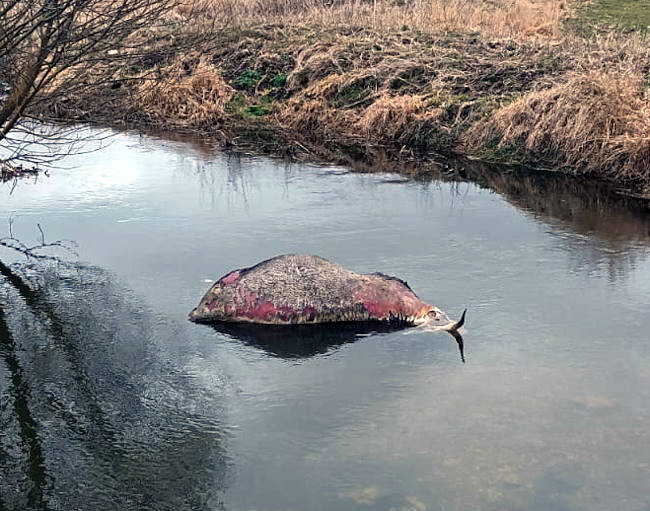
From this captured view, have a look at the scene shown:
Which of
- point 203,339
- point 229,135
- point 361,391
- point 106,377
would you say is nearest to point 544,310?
point 361,391

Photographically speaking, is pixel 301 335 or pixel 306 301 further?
pixel 306 301

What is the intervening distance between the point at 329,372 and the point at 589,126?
25.0 ft

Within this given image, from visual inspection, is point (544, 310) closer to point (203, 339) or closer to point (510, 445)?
point (510, 445)

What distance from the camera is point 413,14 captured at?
2119cm

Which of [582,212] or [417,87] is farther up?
[417,87]

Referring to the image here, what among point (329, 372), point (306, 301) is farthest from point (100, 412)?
point (306, 301)

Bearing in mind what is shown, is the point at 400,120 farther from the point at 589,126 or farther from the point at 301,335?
the point at 301,335

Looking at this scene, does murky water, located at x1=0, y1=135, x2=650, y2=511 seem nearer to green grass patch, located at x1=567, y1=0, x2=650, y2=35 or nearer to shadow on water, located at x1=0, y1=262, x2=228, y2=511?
shadow on water, located at x1=0, y1=262, x2=228, y2=511

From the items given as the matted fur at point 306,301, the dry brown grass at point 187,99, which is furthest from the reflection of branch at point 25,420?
the dry brown grass at point 187,99

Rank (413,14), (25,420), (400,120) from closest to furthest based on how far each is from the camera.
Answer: (25,420)
(400,120)
(413,14)

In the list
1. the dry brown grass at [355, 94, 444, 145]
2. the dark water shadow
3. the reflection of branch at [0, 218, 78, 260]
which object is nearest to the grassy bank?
the dry brown grass at [355, 94, 444, 145]

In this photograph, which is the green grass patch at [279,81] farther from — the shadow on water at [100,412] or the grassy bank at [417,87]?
the shadow on water at [100,412]

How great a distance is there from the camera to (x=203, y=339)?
7047 millimetres

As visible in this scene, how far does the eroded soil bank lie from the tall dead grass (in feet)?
3.49
